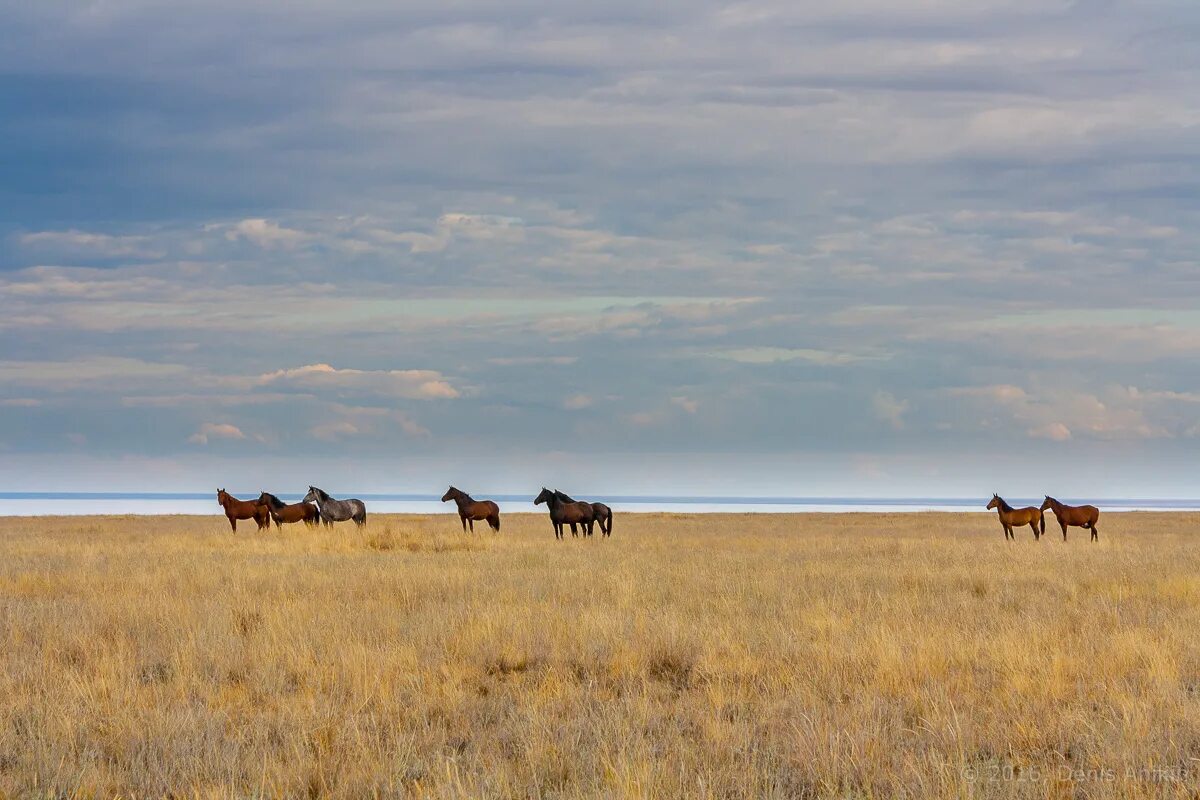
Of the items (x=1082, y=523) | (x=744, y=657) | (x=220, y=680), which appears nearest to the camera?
(x=220, y=680)

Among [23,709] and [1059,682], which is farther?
[1059,682]

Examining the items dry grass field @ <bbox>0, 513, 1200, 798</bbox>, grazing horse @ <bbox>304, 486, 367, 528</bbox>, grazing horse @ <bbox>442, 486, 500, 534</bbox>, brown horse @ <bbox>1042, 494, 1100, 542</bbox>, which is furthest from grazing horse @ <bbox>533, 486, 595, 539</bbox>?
dry grass field @ <bbox>0, 513, 1200, 798</bbox>

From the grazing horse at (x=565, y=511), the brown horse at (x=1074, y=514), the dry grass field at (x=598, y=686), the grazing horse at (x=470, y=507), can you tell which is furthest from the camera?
the grazing horse at (x=470, y=507)

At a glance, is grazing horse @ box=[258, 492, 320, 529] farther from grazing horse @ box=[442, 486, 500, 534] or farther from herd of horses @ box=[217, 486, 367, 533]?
grazing horse @ box=[442, 486, 500, 534]

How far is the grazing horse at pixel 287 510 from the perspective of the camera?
123 feet

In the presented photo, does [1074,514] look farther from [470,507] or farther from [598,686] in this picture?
[598,686]

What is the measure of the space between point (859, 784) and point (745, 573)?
1277 centimetres

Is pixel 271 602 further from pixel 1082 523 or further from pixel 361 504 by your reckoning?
pixel 1082 523

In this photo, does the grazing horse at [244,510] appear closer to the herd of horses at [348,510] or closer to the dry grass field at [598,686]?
the herd of horses at [348,510]

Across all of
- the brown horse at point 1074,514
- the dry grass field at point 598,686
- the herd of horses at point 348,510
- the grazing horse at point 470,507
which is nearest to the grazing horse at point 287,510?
the herd of horses at point 348,510

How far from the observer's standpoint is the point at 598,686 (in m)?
9.48

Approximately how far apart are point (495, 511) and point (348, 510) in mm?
6205

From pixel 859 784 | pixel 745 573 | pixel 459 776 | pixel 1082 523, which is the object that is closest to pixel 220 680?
pixel 459 776

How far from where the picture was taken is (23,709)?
822cm
